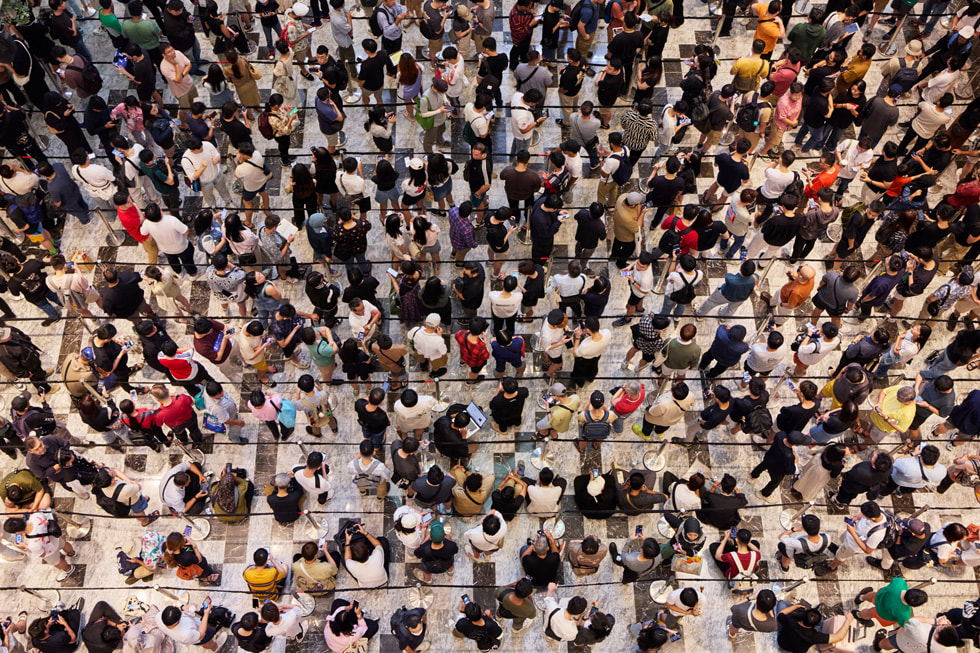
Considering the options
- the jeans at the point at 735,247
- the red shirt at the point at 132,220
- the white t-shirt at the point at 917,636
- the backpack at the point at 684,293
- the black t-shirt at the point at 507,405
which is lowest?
the white t-shirt at the point at 917,636

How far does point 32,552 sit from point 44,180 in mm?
6783

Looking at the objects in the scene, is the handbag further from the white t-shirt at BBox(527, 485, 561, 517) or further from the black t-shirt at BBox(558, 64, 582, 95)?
the black t-shirt at BBox(558, 64, 582, 95)

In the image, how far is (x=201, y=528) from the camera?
11695 millimetres

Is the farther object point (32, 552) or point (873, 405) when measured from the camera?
point (873, 405)

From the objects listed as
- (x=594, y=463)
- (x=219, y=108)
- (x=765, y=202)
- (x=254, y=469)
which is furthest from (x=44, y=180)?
(x=765, y=202)

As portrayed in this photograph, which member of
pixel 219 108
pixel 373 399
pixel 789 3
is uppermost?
pixel 789 3

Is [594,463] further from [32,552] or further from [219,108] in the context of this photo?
[219,108]

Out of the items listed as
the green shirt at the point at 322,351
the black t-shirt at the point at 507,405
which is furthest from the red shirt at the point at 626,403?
the green shirt at the point at 322,351

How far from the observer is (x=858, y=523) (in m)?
11.3

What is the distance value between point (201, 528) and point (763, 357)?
8.22 meters

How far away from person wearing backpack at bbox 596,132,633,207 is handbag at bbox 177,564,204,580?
8.33 metres

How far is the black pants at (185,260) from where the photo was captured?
43.4 feet

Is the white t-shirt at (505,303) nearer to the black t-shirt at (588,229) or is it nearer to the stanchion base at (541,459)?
the black t-shirt at (588,229)

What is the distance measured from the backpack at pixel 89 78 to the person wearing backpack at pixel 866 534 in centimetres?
1400
